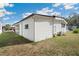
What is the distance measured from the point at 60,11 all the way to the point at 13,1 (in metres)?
1.74

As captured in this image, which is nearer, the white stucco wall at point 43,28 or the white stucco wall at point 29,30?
the white stucco wall at point 43,28

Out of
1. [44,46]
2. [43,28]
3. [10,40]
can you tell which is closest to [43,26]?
[43,28]

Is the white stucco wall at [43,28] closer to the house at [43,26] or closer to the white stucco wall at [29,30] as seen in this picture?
the house at [43,26]

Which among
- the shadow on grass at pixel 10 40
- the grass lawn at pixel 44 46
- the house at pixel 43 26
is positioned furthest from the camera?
the house at pixel 43 26

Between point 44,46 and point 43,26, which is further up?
point 43,26

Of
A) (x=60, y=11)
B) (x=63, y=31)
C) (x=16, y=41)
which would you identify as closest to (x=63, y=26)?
(x=63, y=31)

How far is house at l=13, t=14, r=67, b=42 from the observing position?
22.4ft

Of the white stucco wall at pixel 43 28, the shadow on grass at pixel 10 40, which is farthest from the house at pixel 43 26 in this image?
the shadow on grass at pixel 10 40

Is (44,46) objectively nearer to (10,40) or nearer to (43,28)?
(43,28)

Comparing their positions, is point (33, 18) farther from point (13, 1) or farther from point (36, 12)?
point (13, 1)

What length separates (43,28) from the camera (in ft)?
23.5

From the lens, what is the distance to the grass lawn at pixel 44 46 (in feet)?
19.6

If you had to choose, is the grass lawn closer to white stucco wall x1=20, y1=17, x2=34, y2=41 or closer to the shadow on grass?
the shadow on grass

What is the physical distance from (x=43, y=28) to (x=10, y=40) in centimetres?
142
